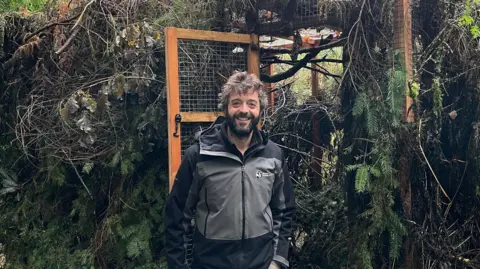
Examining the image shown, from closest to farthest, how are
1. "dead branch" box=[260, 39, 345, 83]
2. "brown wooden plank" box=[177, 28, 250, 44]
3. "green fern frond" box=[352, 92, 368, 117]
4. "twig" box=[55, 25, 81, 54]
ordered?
"green fern frond" box=[352, 92, 368, 117], "brown wooden plank" box=[177, 28, 250, 44], "twig" box=[55, 25, 81, 54], "dead branch" box=[260, 39, 345, 83]

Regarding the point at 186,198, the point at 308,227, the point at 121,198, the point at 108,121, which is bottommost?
the point at 308,227

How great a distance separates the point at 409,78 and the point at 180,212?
2111 mm

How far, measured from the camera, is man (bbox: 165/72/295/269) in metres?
3.14

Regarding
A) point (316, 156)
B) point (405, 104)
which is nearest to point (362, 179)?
point (405, 104)

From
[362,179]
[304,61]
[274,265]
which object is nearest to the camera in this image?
Answer: [274,265]

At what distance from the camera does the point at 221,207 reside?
10.3 ft

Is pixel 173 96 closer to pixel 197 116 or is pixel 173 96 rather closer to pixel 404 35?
pixel 197 116

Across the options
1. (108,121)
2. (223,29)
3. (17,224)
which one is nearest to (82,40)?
(108,121)

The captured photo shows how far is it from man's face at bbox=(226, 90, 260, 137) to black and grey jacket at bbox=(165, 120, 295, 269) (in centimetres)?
10

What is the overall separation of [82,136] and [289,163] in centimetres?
244

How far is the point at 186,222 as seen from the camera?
320 cm

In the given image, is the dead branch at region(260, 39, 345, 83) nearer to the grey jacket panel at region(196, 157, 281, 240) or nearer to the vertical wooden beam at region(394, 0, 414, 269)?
the vertical wooden beam at region(394, 0, 414, 269)

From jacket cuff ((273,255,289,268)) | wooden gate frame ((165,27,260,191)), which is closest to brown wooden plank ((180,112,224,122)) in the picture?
wooden gate frame ((165,27,260,191))

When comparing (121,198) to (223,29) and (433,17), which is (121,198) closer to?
(223,29)
